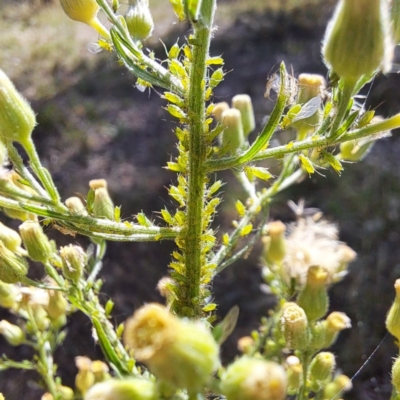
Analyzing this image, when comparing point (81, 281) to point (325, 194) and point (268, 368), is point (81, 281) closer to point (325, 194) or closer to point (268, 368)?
point (268, 368)

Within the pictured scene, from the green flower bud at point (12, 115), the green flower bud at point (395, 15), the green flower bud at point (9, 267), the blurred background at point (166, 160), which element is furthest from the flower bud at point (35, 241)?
the blurred background at point (166, 160)

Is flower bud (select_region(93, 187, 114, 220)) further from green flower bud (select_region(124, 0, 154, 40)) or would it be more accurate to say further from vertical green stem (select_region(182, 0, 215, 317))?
green flower bud (select_region(124, 0, 154, 40))

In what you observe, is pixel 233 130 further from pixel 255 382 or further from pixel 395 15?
pixel 255 382

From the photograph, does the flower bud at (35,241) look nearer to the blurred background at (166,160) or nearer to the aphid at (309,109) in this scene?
the aphid at (309,109)

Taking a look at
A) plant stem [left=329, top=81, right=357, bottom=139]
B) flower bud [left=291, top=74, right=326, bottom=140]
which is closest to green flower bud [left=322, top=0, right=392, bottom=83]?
plant stem [left=329, top=81, right=357, bottom=139]

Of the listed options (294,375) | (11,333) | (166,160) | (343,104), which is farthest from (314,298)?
(166,160)

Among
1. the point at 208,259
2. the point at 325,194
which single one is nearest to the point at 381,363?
the point at 325,194
